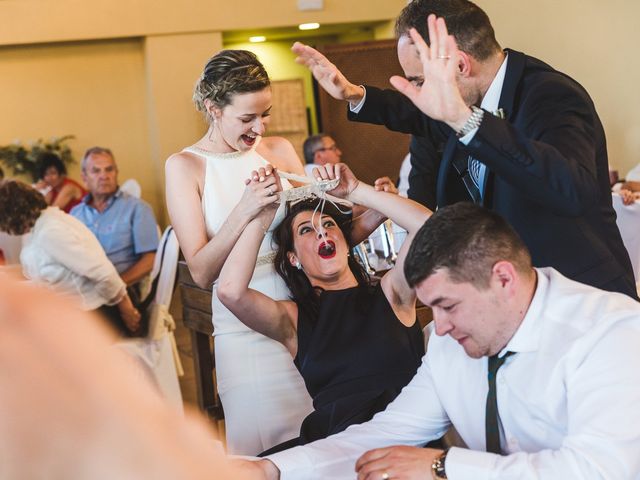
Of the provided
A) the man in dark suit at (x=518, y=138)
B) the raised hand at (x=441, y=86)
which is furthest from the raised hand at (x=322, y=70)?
the raised hand at (x=441, y=86)

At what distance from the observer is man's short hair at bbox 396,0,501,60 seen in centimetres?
197

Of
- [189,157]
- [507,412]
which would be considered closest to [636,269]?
[189,157]

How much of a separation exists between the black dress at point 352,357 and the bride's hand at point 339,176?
363 mm

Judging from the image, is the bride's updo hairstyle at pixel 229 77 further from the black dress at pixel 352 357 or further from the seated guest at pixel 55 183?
the seated guest at pixel 55 183

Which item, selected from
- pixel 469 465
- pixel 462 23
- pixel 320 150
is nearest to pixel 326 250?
pixel 462 23

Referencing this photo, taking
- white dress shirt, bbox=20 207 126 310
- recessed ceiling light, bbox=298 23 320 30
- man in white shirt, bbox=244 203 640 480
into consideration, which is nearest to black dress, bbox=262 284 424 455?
man in white shirt, bbox=244 203 640 480

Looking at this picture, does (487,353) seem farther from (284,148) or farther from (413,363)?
(284,148)

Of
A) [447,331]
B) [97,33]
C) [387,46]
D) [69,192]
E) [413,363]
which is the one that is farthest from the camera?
[97,33]

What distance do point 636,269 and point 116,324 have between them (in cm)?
250

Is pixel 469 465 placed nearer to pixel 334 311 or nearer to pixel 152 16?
pixel 334 311

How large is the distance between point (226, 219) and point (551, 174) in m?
1.17

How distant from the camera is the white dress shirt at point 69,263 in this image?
13.4ft

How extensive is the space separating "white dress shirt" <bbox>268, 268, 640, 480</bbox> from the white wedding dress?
0.81 meters

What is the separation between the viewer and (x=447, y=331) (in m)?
1.73
